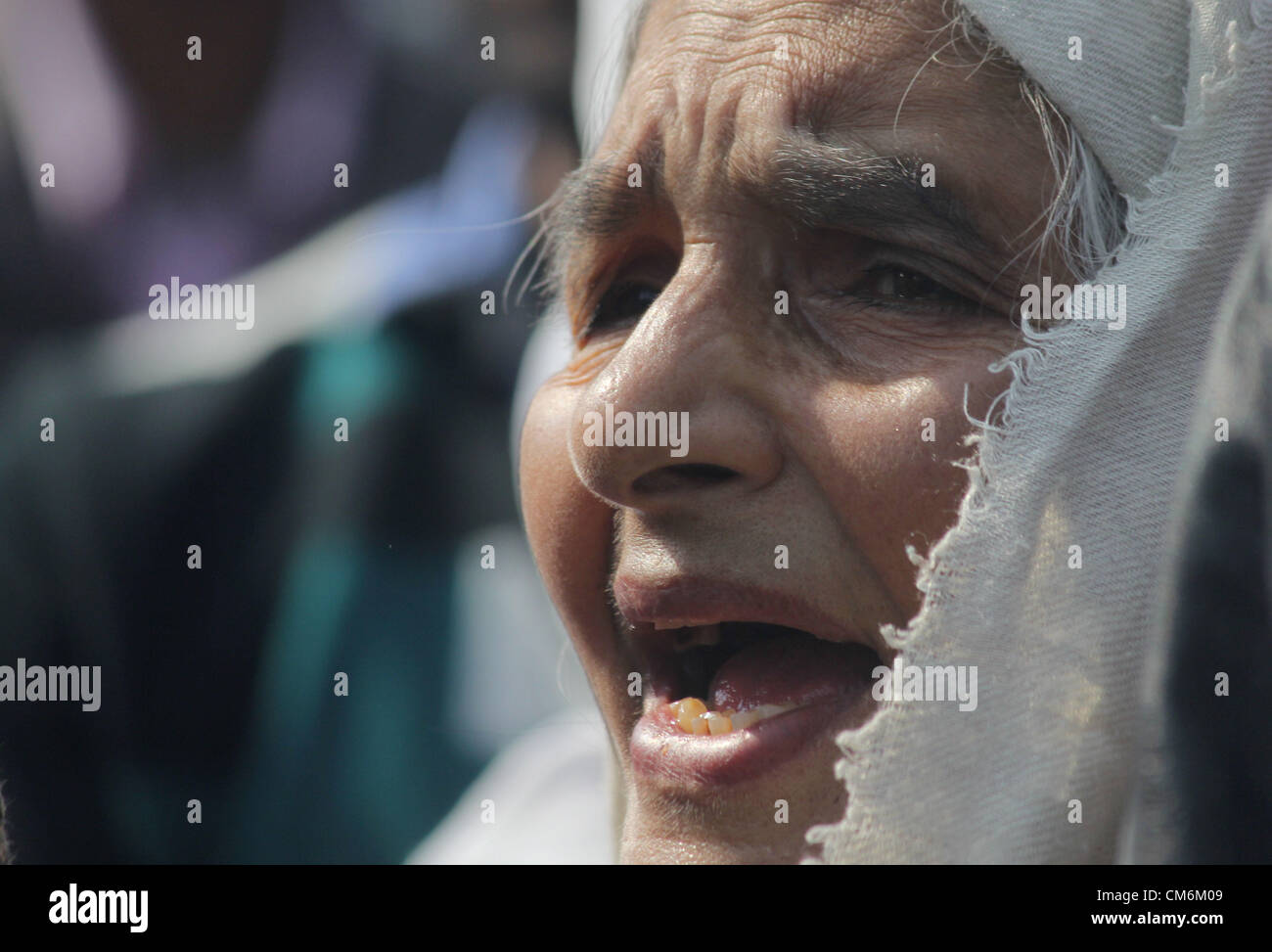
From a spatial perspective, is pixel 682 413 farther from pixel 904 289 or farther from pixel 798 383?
pixel 904 289

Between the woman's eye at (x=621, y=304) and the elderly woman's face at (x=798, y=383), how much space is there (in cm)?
22

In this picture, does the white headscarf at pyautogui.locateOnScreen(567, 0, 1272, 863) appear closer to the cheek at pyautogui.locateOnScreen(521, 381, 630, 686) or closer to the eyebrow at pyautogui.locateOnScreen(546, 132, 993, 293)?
the eyebrow at pyautogui.locateOnScreen(546, 132, 993, 293)

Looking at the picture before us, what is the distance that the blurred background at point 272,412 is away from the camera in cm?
318

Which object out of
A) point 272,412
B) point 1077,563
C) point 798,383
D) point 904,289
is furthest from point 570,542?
point 272,412

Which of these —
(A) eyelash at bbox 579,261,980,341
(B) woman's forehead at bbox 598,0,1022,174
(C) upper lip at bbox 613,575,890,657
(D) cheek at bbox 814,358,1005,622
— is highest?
(B) woman's forehead at bbox 598,0,1022,174

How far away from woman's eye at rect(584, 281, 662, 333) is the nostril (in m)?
0.40

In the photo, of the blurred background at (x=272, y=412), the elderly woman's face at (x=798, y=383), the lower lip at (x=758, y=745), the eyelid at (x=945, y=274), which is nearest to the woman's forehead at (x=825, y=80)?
the elderly woman's face at (x=798, y=383)

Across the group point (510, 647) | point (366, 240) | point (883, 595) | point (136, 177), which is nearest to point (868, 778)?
point (883, 595)

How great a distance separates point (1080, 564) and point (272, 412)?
276 centimetres

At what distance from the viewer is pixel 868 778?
1.22 m

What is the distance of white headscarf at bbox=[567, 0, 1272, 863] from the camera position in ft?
3.99

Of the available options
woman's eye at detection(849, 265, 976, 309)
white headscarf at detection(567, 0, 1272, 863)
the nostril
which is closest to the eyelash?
woman's eye at detection(849, 265, 976, 309)

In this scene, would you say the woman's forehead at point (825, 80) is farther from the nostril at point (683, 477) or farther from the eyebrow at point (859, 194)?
the nostril at point (683, 477)
